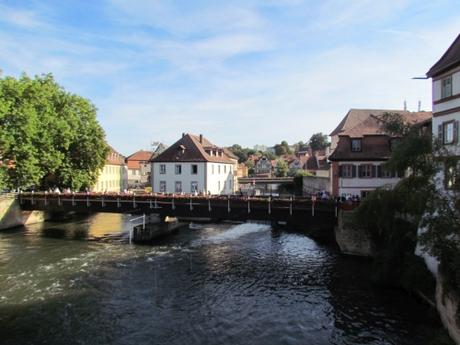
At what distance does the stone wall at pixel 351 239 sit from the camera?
30.7 meters

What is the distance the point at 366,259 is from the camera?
29938mm

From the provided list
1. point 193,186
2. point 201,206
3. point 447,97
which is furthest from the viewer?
point 193,186

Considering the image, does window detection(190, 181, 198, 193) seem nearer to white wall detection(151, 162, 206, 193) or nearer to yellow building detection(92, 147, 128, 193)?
white wall detection(151, 162, 206, 193)

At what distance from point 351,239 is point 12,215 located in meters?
36.4

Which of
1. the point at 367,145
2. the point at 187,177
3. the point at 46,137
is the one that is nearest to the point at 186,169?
the point at 187,177

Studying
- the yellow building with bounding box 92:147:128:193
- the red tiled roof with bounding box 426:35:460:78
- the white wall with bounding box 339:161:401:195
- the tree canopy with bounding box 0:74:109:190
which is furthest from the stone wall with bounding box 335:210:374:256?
the yellow building with bounding box 92:147:128:193

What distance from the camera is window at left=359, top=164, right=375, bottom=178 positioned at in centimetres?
3900

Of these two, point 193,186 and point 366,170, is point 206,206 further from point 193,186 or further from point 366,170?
point 193,186

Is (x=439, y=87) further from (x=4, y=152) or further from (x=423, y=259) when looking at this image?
(x=4, y=152)

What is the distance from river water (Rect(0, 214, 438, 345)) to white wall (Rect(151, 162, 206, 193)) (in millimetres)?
22132

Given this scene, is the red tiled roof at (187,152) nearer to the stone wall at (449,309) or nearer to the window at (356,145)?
the window at (356,145)

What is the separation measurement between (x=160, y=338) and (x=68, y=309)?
6062mm

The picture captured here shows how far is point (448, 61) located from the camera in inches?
846

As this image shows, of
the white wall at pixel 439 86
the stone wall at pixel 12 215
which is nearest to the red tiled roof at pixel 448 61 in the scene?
the white wall at pixel 439 86
